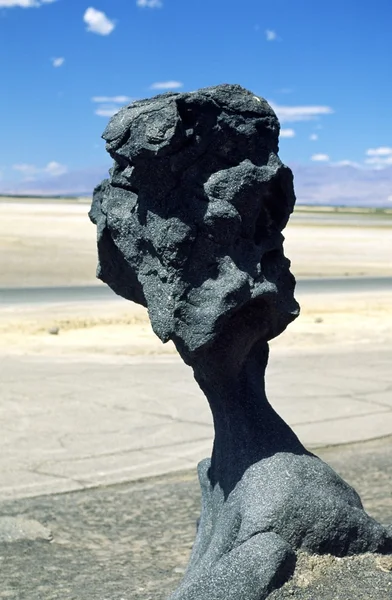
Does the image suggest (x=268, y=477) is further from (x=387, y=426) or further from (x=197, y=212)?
(x=387, y=426)

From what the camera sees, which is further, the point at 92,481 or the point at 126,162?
the point at 92,481

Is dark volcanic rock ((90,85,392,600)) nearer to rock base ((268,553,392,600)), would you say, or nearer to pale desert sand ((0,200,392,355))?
rock base ((268,553,392,600))

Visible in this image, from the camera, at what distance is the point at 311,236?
169ft

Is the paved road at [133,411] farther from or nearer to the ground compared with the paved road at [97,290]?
nearer to the ground

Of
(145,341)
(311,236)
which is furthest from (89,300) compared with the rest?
(311,236)

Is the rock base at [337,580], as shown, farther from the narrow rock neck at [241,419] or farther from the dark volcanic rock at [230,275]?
the narrow rock neck at [241,419]

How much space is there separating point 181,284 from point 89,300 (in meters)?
17.9

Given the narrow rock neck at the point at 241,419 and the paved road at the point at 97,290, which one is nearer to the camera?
the narrow rock neck at the point at 241,419

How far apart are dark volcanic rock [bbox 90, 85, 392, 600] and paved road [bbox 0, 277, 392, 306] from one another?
16.8 metres

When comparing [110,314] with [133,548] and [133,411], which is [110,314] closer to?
[133,411]

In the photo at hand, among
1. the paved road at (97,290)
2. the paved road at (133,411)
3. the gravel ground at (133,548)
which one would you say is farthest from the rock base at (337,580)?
the paved road at (97,290)

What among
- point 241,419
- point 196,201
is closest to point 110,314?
point 241,419

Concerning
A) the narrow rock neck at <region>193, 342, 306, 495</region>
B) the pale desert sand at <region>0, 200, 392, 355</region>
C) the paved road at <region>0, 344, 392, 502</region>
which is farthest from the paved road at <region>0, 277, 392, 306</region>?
the narrow rock neck at <region>193, 342, 306, 495</region>

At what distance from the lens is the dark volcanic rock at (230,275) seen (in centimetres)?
446
